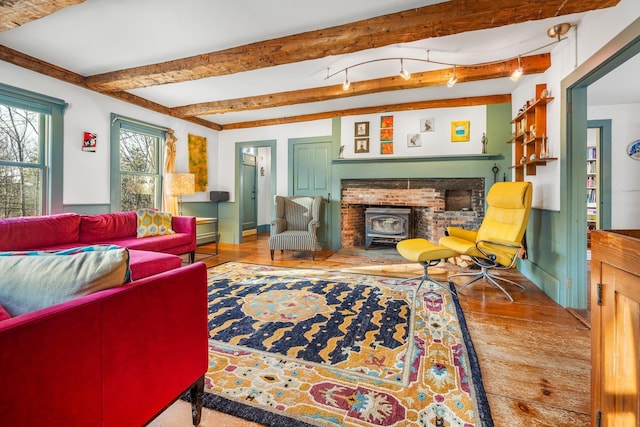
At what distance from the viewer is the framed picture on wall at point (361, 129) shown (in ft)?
15.8

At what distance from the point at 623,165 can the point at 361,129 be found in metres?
3.95

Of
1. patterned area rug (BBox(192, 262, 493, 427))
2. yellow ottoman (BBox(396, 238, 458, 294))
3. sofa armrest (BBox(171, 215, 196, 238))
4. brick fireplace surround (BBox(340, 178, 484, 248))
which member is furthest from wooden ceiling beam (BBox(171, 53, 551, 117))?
patterned area rug (BBox(192, 262, 493, 427))

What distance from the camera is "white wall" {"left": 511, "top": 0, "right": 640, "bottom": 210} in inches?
77.0

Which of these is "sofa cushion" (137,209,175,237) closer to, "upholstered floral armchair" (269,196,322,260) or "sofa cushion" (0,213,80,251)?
"sofa cushion" (0,213,80,251)

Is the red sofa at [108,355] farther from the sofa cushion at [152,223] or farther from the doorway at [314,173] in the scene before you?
the doorway at [314,173]

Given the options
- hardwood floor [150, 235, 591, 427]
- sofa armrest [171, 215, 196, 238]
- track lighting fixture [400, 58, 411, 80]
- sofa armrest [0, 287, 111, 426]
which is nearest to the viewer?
sofa armrest [0, 287, 111, 426]

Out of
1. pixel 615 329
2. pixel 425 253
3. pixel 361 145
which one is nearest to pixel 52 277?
pixel 615 329

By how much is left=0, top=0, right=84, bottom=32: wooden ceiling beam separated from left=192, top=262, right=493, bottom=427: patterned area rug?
2468 mm

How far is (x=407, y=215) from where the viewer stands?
462cm

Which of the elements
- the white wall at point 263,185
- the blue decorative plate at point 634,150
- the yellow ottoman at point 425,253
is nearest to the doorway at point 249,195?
the white wall at point 263,185

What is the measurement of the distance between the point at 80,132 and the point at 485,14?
447 centimetres

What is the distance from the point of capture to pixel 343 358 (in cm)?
173

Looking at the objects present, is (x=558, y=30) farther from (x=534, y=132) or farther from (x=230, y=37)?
(x=230, y=37)

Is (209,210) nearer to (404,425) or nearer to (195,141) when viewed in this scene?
→ (195,141)
